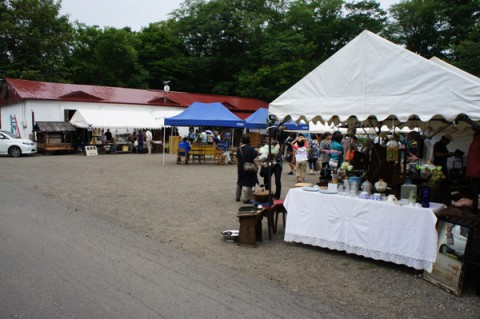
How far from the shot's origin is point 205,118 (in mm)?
18484

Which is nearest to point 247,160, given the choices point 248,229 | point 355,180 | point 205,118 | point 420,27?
point 248,229

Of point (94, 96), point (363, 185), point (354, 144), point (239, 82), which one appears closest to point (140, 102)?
point (94, 96)

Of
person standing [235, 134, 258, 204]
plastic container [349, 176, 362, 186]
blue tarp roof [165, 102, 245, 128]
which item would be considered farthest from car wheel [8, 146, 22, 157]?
plastic container [349, 176, 362, 186]

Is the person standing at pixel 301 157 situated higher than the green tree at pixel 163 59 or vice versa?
the green tree at pixel 163 59

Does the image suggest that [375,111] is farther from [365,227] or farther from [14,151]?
[14,151]

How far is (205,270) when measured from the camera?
5000 mm

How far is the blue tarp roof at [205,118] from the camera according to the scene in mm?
18266

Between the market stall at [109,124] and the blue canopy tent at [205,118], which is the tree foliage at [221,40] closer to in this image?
the market stall at [109,124]

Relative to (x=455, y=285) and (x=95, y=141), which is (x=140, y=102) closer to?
(x=95, y=141)

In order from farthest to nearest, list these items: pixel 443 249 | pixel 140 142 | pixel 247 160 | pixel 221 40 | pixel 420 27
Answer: pixel 221 40 < pixel 420 27 < pixel 140 142 < pixel 247 160 < pixel 443 249

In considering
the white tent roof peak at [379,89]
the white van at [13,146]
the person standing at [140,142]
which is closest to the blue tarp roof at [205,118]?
the person standing at [140,142]

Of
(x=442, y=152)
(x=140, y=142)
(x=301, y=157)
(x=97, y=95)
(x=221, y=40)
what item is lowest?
(x=140, y=142)

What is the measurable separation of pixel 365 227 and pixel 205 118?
13.8 m

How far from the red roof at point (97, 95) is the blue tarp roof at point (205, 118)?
46.4 ft
